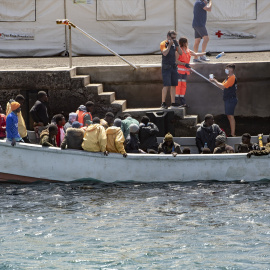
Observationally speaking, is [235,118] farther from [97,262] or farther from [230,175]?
[97,262]

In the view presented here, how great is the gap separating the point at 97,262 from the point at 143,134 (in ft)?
18.0

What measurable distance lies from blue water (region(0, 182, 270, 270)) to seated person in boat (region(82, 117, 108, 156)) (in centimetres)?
78

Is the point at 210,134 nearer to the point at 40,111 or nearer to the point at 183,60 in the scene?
the point at 183,60

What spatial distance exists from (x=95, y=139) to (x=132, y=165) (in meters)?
0.93

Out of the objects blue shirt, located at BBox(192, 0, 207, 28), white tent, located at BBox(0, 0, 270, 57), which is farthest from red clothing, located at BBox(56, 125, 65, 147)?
white tent, located at BBox(0, 0, 270, 57)

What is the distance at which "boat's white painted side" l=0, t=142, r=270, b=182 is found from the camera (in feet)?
52.5

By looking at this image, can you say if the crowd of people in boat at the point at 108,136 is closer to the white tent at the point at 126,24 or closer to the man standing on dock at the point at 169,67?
the man standing on dock at the point at 169,67

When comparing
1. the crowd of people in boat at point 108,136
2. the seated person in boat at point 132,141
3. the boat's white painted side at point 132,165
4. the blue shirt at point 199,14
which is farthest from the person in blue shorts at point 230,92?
the seated person in boat at point 132,141

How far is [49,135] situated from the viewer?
16.4 metres

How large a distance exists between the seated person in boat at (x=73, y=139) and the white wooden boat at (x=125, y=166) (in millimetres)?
136

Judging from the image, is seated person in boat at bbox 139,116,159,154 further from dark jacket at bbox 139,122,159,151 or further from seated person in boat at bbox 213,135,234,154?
seated person in boat at bbox 213,135,234,154

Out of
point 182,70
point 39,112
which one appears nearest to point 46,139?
point 39,112

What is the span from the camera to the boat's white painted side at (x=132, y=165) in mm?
16000

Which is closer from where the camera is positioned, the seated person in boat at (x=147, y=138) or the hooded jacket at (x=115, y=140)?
the hooded jacket at (x=115, y=140)
